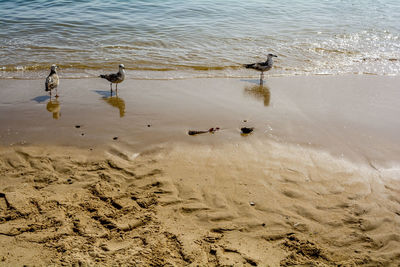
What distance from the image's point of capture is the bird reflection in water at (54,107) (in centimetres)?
761

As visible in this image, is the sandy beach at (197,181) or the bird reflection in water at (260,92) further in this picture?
the bird reflection in water at (260,92)

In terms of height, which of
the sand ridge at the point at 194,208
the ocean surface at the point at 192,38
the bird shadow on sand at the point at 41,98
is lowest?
the sand ridge at the point at 194,208

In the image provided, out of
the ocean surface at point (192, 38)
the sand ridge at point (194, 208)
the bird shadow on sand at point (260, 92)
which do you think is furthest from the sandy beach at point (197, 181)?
the ocean surface at point (192, 38)

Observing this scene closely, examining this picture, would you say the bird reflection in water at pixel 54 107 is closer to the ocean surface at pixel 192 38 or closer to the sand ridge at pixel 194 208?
the sand ridge at pixel 194 208

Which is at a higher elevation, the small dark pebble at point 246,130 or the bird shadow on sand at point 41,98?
the bird shadow on sand at point 41,98

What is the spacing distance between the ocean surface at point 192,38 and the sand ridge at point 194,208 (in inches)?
214

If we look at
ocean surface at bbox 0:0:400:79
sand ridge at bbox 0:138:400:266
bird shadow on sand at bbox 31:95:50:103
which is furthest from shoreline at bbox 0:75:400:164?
ocean surface at bbox 0:0:400:79

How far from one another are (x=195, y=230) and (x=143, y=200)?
91 cm

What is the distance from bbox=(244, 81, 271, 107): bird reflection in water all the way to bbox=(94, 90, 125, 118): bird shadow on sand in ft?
11.4

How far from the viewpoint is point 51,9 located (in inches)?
715

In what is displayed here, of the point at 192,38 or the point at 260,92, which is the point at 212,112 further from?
the point at 192,38

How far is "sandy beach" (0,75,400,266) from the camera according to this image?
401 centimetres

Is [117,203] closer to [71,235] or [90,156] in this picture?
[71,235]

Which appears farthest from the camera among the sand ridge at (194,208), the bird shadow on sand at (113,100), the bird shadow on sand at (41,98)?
the bird shadow on sand at (41,98)
